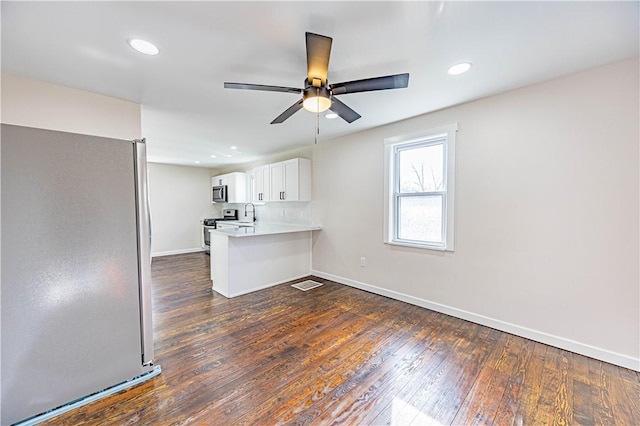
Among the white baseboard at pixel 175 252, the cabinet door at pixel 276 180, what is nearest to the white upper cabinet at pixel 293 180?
the cabinet door at pixel 276 180

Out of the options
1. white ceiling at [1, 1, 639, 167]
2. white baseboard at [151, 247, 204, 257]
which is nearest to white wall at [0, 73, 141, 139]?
white ceiling at [1, 1, 639, 167]

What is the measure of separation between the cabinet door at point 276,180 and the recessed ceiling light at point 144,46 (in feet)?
10.7

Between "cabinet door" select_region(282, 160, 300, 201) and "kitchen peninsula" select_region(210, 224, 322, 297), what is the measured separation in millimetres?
701

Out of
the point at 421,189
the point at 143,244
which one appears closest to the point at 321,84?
the point at 143,244

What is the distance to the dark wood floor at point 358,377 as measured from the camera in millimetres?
1650

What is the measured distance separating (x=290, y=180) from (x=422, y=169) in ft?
8.05

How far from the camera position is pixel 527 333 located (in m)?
2.57

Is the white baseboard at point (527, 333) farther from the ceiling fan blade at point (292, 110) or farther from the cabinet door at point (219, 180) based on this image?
the cabinet door at point (219, 180)

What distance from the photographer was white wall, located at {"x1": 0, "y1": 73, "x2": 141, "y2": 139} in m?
2.24

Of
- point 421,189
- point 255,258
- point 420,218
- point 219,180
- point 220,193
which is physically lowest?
point 255,258

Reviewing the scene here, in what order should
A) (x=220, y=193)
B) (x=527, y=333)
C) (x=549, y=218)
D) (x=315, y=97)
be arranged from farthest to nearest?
(x=220, y=193) → (x=527, y=333) → (x=549, y=218) → (x=315, y=97)

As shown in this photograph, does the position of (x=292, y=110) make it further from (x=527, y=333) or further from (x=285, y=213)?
(x=285, y=213)

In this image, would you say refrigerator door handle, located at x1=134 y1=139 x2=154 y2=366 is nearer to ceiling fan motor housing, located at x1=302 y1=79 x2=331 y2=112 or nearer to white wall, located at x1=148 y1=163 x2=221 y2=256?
ceiling fan motor housing, located at x1=302 y1=79 x2=331 y2=112

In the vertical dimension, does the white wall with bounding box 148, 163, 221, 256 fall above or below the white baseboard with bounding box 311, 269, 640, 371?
above
